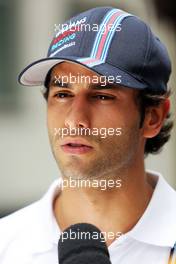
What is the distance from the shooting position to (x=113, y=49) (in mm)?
1349

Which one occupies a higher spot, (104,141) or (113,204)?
(104,141)

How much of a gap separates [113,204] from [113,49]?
0.92ft

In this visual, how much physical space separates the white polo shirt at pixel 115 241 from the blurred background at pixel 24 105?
62.3 inches

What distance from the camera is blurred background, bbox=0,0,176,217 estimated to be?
323cm

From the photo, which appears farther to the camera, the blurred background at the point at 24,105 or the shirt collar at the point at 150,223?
the blurred background at the point at 24,105

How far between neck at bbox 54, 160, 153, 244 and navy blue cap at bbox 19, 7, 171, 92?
18 centimetres

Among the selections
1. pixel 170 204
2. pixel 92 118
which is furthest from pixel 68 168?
pixel 170 204

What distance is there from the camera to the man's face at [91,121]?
1.31 metres
